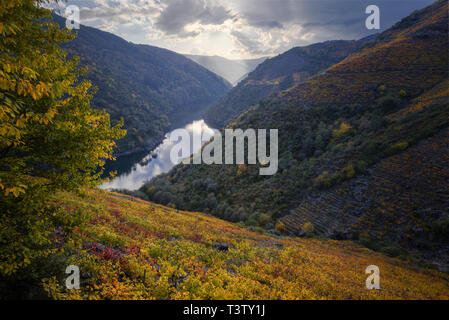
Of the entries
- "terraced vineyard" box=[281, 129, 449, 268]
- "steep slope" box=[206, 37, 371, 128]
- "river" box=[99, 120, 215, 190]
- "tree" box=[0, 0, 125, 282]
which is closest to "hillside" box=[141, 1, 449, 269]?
"terraced vineyard" box=[281, 129, 449, 268]

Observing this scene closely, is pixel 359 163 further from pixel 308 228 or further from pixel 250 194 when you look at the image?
pixel 250 194

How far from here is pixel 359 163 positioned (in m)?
24.1

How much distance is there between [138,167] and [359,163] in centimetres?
6672

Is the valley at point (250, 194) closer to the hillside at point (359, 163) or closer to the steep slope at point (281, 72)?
the hillside at point (359, 163)

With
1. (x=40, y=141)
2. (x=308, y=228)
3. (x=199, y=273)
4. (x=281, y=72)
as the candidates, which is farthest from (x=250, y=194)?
(x=281, y=72)

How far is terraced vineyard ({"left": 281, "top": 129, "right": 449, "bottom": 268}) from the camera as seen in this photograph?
15953mm

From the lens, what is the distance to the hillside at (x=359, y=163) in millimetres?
17797

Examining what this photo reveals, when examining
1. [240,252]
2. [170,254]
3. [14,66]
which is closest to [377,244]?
[240,252]

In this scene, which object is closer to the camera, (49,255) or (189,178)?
(49,255)

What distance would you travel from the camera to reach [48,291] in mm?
4004

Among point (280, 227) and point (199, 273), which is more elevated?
point (199, 273)

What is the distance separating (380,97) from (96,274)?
45882 mm

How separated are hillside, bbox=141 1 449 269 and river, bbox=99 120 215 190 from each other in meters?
21.8

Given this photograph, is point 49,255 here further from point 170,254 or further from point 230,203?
point 230,203
